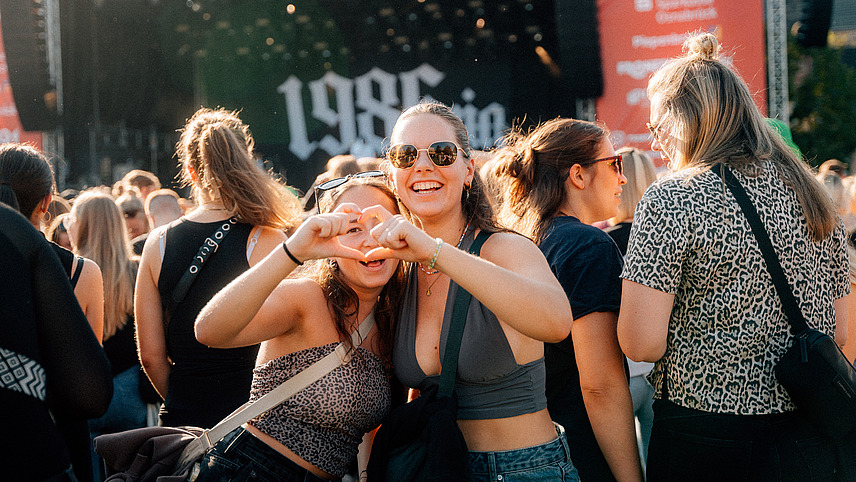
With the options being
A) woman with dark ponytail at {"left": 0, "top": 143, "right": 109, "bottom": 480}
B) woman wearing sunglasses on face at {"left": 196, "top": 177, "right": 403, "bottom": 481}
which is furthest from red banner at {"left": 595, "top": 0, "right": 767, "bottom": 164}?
woman wearing sunglasses on face at {"left": 196, "top": 177, "right": 403, "bottom": 481}

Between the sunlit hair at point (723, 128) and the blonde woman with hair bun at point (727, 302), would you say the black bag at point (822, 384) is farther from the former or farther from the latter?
the sunlit hair at point (723, 128)

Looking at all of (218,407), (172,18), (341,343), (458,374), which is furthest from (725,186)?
(172,18)

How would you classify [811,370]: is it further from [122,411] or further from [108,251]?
[108,251]

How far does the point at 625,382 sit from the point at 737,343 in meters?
0.45

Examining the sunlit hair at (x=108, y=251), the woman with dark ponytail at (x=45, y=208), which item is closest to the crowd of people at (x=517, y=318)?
the woman with dark ponytail at (x=45, y=208)

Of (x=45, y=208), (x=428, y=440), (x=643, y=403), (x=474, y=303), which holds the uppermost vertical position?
(x=45, y=208)

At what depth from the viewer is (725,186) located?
1.92 metres

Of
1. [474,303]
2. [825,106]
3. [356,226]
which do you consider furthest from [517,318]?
[825,106]

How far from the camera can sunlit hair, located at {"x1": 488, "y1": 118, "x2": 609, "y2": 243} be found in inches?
101

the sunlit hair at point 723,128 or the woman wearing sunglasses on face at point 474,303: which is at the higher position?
the sunlit hair at point 723,128

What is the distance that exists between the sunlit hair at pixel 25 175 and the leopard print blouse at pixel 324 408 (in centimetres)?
143

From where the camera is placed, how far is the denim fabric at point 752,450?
72.6 inches

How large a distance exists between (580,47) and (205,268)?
723 cm

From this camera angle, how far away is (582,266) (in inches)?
89.7
